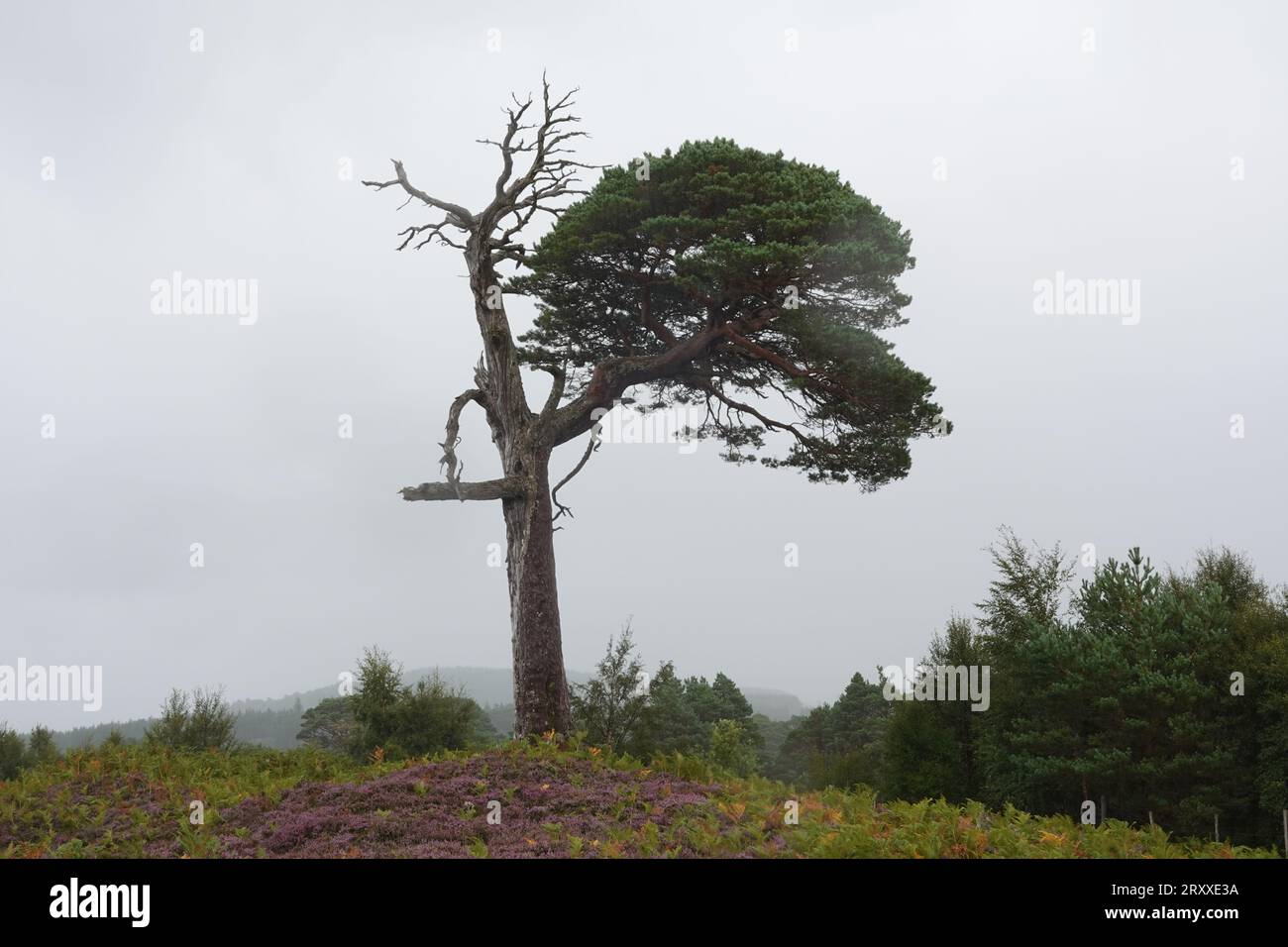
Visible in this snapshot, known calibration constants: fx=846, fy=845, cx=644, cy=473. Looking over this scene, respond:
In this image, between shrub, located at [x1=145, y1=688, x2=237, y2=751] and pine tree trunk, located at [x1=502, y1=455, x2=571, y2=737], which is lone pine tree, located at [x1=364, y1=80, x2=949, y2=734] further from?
shrub, located at [x1=145, y1=688, x2=237, y2=751]

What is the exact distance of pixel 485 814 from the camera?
1129 cm

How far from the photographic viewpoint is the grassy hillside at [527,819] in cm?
974

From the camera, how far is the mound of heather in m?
9.98

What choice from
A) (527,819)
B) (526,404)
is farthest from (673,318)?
(527,819)

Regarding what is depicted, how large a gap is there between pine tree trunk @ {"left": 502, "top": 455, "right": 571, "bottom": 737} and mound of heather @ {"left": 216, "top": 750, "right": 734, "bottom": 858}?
8.16 feet

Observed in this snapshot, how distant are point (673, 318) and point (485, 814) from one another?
1135cm

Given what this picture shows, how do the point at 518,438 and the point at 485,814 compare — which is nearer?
the point at 485,814

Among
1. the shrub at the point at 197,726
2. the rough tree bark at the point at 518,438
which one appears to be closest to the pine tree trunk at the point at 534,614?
the rough tree bark at the point at 518,438

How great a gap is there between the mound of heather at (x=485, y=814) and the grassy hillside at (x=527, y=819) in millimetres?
29

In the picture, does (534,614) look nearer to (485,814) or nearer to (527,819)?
(485,814)
